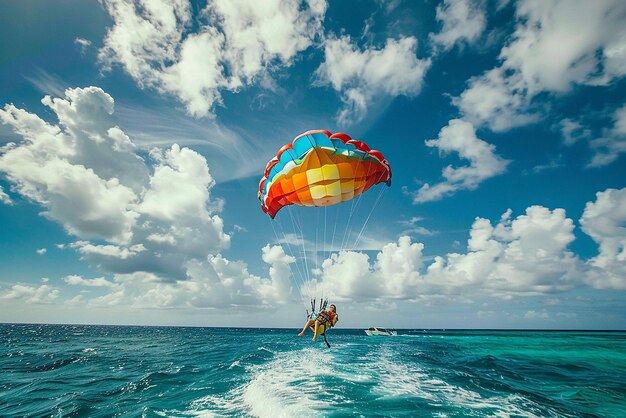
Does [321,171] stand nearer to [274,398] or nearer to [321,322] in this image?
[321,322]

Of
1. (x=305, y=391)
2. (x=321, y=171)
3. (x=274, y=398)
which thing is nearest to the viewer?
(x=274, y=398)

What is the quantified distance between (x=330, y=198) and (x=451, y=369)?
61.4 ft

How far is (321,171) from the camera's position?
14.4 metres

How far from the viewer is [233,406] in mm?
12898

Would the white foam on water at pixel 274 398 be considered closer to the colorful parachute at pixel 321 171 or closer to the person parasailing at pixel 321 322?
the person parasailing at pixel 321 322

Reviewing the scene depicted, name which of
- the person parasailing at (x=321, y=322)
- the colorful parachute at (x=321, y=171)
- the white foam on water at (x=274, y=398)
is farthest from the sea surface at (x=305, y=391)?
the colorful parachute at (x=321, y=171)

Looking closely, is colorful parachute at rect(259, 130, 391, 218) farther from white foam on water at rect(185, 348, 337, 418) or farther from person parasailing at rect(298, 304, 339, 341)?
white foam on water at rect(185, 348, 337, 418)

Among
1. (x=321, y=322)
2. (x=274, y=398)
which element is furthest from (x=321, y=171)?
(x=274, y=398)

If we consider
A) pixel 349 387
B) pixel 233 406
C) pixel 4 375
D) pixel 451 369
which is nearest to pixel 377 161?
pixel 349 387

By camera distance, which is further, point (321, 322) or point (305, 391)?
point (305, 391)

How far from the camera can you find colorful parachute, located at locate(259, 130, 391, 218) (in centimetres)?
1361

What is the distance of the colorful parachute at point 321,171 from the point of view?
1361 centimetres

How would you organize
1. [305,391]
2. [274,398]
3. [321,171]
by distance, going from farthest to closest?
[305,391] < [321,171] < [274,398]

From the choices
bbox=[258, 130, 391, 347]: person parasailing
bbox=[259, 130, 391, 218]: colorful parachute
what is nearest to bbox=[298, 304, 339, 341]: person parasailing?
bbox=[258, 130, 391, 347]: person parasailing
